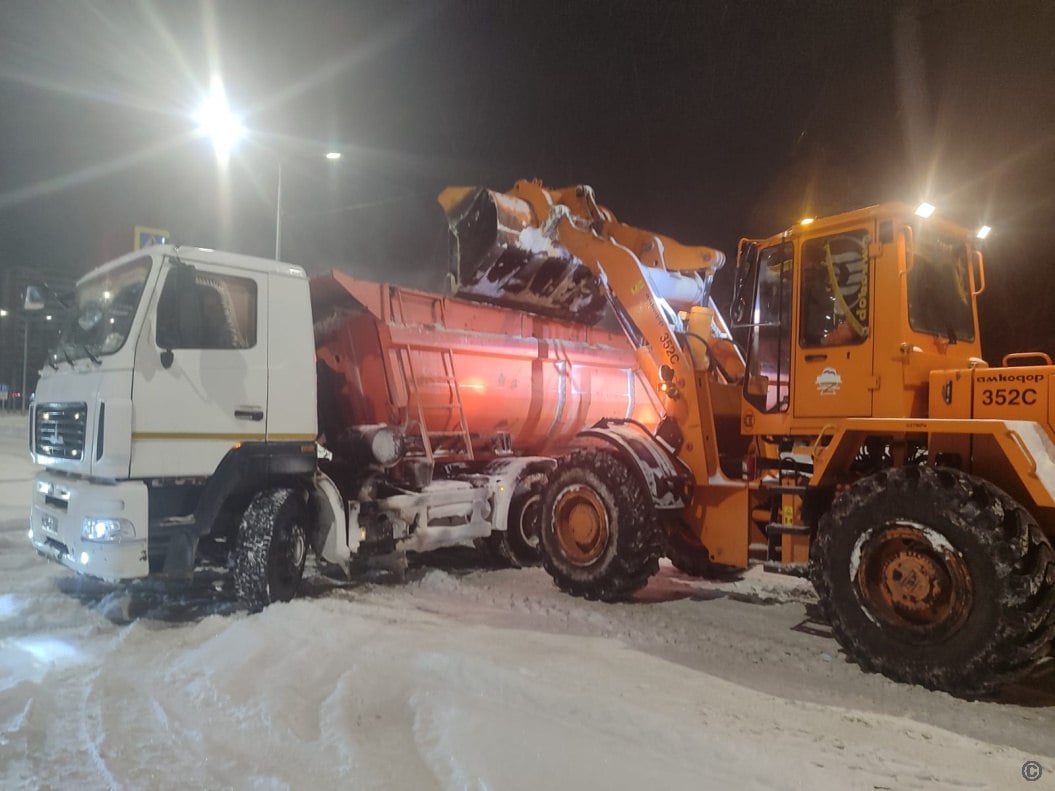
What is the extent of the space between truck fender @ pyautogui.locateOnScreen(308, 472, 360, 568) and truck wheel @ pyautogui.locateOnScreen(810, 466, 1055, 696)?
3922mm

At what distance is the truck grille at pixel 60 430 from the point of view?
565 cm

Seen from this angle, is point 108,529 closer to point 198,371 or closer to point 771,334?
point 198,371

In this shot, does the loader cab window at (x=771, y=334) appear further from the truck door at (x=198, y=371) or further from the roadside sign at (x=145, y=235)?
the roadside sign at (x=145, y=235)

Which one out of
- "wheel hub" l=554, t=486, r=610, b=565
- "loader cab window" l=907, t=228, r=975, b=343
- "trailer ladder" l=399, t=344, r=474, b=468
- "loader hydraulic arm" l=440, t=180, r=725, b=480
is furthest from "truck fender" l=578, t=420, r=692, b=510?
"loader cab window" l=907, t=228, r=975, b=343

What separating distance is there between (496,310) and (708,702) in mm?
5241

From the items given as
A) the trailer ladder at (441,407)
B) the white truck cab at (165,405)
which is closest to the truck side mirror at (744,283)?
the trailer ladder at (441,407)

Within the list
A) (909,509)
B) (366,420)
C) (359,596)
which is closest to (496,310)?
(366,420)

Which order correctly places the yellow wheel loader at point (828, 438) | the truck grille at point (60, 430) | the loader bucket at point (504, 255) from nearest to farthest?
the yellow wheel loader at point (828, 438), the truck grille at point (60, 430), the loader bucket at point (504, 255)

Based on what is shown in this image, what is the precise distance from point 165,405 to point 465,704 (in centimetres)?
333

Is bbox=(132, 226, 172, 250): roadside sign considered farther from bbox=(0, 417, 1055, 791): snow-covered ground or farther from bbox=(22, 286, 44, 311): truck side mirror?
bbox=(0, 417, 1055, 791): snow-covered ground

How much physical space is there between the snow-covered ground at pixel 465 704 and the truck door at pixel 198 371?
4.33ft

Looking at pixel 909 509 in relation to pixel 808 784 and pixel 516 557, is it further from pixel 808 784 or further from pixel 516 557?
pixel 516 557

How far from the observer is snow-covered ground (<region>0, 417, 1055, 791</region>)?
11.1 ft

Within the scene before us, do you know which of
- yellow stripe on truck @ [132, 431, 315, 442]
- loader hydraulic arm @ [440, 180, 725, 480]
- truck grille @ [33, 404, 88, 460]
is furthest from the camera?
loader hydraulic arm @ [440, 180, 725, 480]
